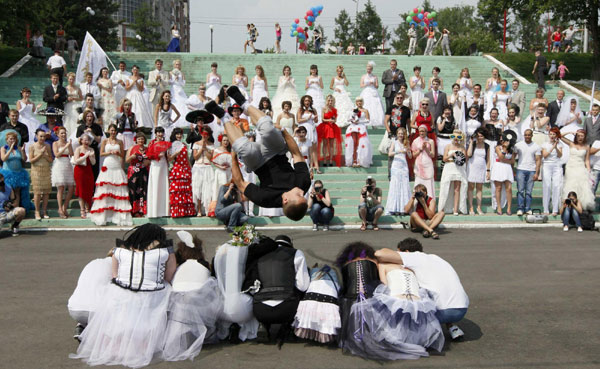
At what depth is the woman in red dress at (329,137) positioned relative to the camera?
15711mm

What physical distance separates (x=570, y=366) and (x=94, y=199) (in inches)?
391

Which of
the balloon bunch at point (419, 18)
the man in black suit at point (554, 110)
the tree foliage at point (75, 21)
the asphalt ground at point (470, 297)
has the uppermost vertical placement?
the tree foliage at point (75, 21)

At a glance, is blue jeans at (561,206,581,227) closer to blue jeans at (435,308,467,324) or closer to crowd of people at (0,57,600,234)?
crowd of people at (0,57,600,234)

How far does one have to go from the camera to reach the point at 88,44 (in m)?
18.1

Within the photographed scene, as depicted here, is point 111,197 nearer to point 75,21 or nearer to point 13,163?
point 13,163

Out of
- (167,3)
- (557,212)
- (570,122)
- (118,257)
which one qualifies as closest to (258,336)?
(118,257)

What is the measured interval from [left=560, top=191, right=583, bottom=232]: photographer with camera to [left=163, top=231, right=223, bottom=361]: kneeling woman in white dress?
9.02 m

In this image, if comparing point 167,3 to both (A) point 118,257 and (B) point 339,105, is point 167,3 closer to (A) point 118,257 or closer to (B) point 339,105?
(B) point 339,105

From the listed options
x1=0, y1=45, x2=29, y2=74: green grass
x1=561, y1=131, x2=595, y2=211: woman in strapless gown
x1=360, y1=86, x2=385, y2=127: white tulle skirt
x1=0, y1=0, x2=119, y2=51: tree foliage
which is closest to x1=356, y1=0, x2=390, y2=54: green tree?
x1=0, y1=0, x2=119, y2=51: tree foliage

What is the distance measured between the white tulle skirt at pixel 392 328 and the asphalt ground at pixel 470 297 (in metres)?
0.12

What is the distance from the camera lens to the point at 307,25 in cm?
3338

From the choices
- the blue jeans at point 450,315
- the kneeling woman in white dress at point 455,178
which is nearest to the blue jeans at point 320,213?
the kneeling woman in white dress at point 455,178

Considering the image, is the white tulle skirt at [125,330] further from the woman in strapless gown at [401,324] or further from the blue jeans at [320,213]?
the blue jeans at [320,213]

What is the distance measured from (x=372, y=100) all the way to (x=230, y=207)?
821 centimetres
